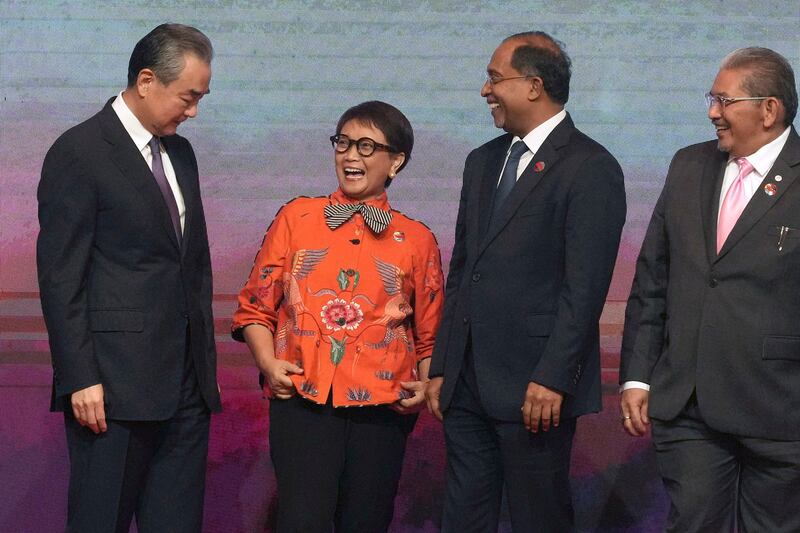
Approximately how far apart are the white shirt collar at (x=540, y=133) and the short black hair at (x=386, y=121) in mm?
294

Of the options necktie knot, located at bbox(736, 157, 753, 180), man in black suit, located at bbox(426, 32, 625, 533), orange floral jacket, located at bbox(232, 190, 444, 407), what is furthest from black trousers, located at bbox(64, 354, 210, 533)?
necktie knot, located at bbox(736, 157, 753, 180)

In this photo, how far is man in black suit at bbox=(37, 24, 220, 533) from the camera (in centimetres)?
268

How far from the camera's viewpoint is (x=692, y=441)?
8.94 ft

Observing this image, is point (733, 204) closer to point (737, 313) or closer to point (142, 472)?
point (737, 313)

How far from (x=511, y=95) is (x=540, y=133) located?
11 cm

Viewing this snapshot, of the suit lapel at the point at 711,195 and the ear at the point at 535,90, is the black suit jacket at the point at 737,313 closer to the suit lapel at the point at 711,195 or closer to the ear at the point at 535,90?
the suit lapel at the point at 711,195

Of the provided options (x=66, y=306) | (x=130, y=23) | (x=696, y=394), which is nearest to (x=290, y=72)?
(x=130, y=23)

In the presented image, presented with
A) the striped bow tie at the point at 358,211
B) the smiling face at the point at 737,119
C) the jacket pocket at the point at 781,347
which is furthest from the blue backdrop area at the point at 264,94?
the jacket pocket at the point at 781,347

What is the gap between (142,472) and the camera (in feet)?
9.29

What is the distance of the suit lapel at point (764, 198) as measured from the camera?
2.67 m

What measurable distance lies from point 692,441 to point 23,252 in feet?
7.12

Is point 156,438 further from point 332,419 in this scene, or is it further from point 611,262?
point 611,262

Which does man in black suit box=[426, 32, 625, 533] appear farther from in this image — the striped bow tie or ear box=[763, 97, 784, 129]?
ear box=[763, 97, 784, 129]

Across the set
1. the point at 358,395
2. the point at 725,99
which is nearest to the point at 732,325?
the point at 725,99
